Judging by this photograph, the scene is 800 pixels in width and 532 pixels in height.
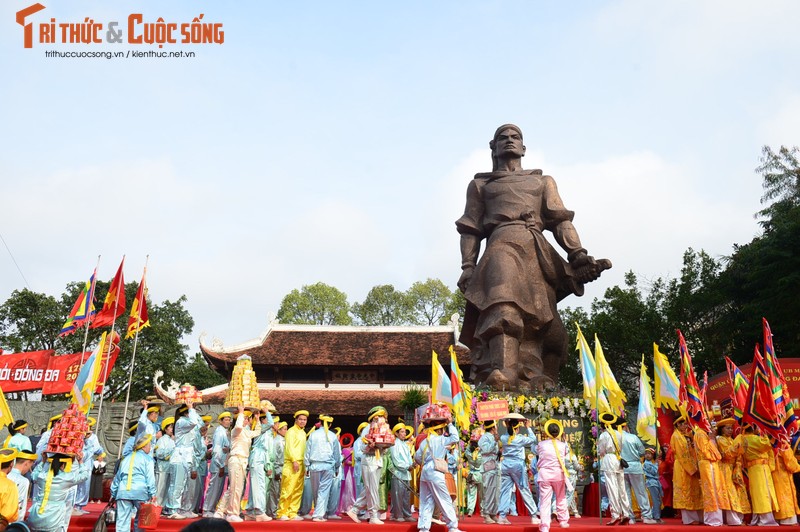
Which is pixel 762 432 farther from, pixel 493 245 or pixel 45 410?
pixel 45 410

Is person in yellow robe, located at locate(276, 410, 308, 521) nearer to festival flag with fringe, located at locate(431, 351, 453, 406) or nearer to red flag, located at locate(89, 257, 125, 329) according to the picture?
festival flag with fringe, located at locate(431, 351, 453, 406)

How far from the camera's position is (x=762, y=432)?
28.5 feet

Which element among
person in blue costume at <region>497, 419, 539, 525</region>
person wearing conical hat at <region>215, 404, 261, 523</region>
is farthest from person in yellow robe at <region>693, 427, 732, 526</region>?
person wearing conical hat at <region>215, 404, 261, 523</region>

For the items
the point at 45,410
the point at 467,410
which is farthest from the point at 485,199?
the point at 45,410

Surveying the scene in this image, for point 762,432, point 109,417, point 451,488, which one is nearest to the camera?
point 451,488

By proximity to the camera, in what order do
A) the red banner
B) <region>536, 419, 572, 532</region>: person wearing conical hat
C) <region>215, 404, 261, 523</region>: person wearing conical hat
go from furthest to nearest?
1. the red banner
2. <region>215, 404, 261, 523</region>: person wearing conical hat
3. <region>536, 419, 572, 532</region>: person wearing conical hat

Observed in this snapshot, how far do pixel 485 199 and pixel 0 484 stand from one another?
1024 centimetres

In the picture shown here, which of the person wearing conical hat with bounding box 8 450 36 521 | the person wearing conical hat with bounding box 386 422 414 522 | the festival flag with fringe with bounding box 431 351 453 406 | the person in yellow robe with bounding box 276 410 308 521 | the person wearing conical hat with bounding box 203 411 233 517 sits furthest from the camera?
the festival flag with fringe with bounding box 431 351 453 406

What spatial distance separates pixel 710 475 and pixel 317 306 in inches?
1151

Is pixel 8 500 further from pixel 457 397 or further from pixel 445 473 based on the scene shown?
pixel 457 397

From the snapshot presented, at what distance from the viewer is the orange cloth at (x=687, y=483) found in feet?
28.8

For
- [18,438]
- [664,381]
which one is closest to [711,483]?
[664,381]

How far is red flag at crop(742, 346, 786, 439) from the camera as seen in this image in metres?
8.47

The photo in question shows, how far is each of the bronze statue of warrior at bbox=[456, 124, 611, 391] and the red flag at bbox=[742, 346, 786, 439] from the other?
391cm
